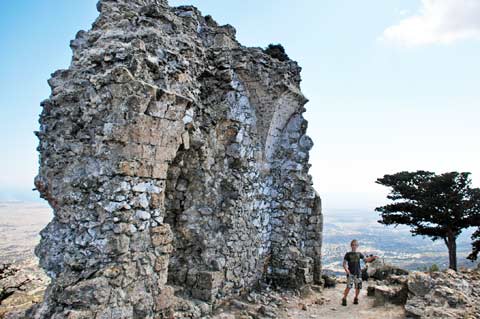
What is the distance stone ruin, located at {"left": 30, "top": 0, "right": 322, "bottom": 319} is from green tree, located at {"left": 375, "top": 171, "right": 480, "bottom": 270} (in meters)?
10.1

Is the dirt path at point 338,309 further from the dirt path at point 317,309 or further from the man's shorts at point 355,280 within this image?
the man's shorts at point 355,280

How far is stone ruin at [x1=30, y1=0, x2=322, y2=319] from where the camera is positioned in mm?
4406

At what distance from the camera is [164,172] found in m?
5.05

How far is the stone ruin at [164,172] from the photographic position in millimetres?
4406

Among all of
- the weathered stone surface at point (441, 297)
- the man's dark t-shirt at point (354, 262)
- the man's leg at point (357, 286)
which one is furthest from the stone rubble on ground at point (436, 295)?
the man's dark t-shirt at point (354, 262)

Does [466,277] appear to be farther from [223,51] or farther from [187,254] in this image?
[223,51]

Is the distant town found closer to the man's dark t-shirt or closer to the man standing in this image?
the man standing

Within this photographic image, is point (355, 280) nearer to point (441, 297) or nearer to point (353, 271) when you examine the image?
point (353, 271)

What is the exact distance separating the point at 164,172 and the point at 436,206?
50.3 ft

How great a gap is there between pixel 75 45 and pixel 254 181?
4.63 meters

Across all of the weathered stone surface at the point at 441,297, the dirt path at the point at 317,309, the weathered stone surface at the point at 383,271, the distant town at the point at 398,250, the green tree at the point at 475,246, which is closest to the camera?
the weathered stone surface at the point at 441,297

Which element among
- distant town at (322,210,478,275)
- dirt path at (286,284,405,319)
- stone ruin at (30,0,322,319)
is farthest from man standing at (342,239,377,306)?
distant town at (322,210,478,275)

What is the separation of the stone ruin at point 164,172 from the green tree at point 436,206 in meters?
10.1

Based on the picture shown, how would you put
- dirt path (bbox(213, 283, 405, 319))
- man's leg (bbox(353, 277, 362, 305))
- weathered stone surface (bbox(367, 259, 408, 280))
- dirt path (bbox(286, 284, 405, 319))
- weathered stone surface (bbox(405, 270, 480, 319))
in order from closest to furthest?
1. weathered stone surface (bbox(405, 270, 480, 319))
2. dirt path (bbox(213, 283, 405, 319))
3. dirt path (bbox(286, 284, 405, 319))
4. man's leg (bbox(353, 277, 362, 305))
5. weathered stone surface (bbox(367, 259, 408, 280))
